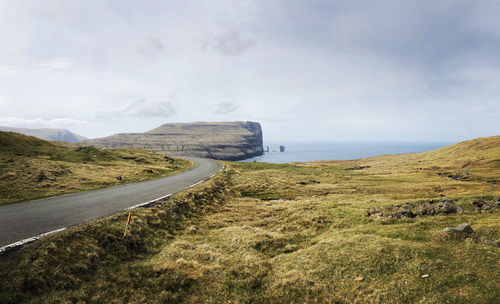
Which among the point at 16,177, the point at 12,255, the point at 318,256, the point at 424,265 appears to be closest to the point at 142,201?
the point at 12,255

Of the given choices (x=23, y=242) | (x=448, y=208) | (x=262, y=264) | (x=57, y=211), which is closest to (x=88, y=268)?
(x=23, y=242)

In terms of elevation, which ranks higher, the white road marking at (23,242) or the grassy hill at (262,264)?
the white road marking at (23,242)

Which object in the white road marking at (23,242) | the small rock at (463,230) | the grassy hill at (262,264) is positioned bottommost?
the grassy hill at (262,264)

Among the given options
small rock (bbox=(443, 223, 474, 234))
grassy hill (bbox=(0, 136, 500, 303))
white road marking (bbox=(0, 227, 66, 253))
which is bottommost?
grassy hill (bbox=(0, 136, 500, 303))

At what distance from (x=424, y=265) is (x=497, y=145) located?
400 ft

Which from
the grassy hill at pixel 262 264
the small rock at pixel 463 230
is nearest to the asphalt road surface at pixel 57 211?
the grassy hill at pixel 262 264

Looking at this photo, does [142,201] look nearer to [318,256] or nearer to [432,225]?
[318,256]

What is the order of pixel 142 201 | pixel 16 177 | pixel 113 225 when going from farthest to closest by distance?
pixel 16 177, pixel 142 201, pixel 113 225

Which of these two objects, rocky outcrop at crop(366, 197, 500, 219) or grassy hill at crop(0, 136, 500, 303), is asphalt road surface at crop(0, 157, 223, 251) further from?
rocky outcrop at crop(366, 197, 500, 219)

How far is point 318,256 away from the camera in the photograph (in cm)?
1202

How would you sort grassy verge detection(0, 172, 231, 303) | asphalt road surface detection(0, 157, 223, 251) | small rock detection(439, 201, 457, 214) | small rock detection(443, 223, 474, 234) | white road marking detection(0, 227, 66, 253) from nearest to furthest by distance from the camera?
grassy verge detection(0, 172, 231, 303)
white road marking detection(0, 227, 66, 253)
small rock detection(443, 223, 474, 234)
asphalt road surface detection(0, 157, 223, 251)
small rock detection(439, 201, 457, 214)

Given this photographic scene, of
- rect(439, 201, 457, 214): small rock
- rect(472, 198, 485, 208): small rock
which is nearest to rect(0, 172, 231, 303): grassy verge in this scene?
rect(439, 201, 457, 214): small rock

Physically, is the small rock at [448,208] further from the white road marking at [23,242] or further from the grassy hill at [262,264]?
the white road marking at [23,242]

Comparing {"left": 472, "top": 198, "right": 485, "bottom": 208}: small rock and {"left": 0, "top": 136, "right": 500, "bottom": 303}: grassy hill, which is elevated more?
{"left": 472, "top": 198, "right": 485, "bottom": 208}: small rock
